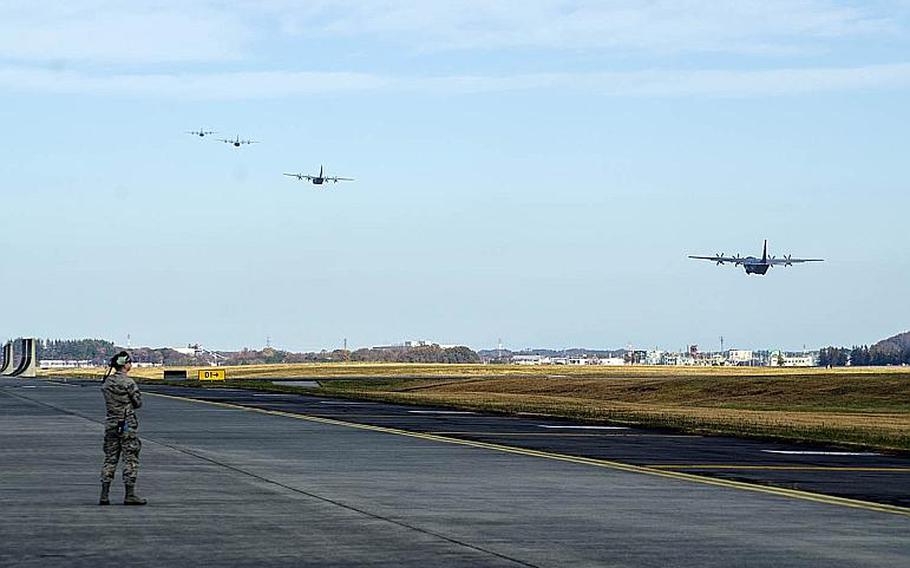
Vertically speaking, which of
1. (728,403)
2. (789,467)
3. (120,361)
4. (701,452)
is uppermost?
(120,361)

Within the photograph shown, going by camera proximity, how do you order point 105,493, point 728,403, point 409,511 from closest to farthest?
point 409,511 → point 105,493 → point 728,403

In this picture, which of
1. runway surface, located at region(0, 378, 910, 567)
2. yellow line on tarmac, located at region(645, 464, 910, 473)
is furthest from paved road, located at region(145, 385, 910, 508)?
runway surface, located at region(0, 378, 910, 567)

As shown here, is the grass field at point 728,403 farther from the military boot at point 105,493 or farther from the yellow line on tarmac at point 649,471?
the military boot at point 105,493

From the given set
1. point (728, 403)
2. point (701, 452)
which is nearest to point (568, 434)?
point (701, 452)

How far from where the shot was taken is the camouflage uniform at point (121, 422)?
22.2 meters

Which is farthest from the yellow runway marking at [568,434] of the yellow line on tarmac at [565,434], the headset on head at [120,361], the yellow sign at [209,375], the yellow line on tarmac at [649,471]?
the yellow sign at [209,375]

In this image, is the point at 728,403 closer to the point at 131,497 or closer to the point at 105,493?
the point at 131,497

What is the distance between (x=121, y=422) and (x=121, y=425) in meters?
0.04

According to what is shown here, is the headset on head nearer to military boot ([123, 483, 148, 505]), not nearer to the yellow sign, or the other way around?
military boot ([123, 483, 148, 505])

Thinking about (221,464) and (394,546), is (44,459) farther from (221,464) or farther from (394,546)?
(394,546)

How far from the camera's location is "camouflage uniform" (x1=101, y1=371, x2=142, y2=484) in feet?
72.7

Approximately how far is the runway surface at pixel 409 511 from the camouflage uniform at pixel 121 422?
0.64 m

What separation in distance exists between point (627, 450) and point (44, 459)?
14174 millimetres

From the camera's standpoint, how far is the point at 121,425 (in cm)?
2219
